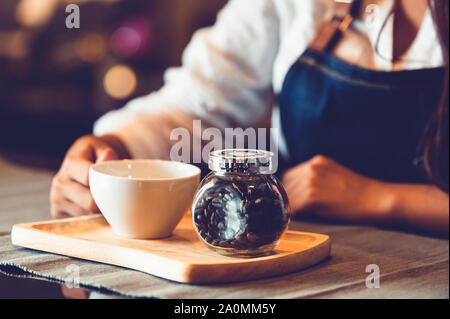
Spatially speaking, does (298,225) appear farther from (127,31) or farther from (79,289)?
(127,31)

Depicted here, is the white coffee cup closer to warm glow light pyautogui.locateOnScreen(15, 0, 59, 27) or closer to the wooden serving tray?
the wooden serving tray

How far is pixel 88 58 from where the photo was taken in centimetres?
403

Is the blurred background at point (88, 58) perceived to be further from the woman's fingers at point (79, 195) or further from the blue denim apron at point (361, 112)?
the woman's fingers at point (79, 195)

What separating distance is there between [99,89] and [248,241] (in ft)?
11.6

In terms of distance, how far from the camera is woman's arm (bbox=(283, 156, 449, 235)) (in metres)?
0.94

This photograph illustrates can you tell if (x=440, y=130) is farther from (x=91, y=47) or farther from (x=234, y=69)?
(x=91, y=47)

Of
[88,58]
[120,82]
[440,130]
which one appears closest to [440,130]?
[440,130]

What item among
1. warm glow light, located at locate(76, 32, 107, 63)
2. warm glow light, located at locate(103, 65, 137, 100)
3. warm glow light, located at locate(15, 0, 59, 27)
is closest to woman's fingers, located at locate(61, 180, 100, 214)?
warm glow light, located at locate(103, 65, 137, 100)

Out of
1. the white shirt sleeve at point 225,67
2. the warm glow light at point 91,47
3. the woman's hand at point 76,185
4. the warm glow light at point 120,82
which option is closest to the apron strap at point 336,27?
the white shirt sleeve at point 225,67

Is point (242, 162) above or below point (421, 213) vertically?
above

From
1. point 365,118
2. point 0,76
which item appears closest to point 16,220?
point 365,118

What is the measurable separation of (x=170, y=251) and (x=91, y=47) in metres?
→ 3.62

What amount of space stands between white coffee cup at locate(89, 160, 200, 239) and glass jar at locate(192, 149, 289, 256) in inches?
1.5

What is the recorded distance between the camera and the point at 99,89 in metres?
3.98
